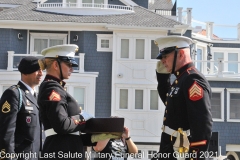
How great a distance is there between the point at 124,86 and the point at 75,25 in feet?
13.2

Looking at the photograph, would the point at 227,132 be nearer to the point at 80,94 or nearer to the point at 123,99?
the point at 123,99

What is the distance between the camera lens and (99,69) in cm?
3769

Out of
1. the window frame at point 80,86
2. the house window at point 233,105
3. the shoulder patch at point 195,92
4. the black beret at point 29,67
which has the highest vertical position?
the black beret at point 29,67

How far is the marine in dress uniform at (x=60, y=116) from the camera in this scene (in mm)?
7582

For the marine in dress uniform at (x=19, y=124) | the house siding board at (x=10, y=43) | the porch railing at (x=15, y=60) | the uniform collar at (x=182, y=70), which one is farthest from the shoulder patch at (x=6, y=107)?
the house siding board at (x=10, y=43)

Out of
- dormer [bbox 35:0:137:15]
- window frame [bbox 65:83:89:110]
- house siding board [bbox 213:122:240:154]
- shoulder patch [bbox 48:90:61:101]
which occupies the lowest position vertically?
house siding board [bbox 213:122:240:154]

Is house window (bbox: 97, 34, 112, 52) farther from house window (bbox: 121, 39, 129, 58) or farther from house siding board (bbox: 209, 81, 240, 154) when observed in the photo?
house siding board (bbox: 209, 81, 240, 154)

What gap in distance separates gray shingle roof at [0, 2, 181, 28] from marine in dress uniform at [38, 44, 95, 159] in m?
29.3

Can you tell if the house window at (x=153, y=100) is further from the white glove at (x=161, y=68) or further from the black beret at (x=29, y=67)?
the white glove at (x=161, y=68)

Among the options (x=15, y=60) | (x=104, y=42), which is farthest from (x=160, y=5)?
(x=15, y=60)

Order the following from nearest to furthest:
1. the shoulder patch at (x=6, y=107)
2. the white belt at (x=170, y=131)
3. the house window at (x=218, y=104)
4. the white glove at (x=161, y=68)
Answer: the white belt at (x=170, y=131), the white glove at (x=161, y=68), the shoulder patch at (x=6, y=107), the house window at (x=218, y=104)

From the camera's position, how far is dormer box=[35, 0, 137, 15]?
38469 millimetres

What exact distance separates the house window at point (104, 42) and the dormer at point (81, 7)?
1653mm

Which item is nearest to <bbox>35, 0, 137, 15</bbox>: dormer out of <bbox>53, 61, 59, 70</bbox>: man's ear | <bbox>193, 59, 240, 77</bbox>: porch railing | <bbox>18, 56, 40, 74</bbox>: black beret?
<bbox>193, 59, 240, 77</bbox>: porch railing
